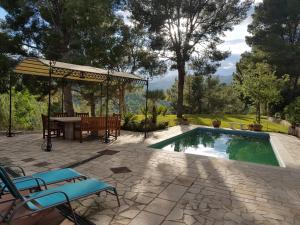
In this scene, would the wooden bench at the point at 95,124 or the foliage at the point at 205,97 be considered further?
the foliage at the point at 205,97

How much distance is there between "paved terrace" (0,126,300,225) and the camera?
4117 millimetres

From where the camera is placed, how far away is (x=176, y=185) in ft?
18.0

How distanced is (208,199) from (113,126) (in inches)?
251

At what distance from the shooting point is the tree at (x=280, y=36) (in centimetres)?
2519

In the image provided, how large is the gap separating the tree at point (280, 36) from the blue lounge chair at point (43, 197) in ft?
85.1

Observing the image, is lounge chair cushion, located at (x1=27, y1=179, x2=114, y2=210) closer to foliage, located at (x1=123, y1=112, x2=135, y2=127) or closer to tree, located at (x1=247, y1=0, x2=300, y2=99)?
foliage, located at (x1=123, y1=112, x2=135, y2=127)

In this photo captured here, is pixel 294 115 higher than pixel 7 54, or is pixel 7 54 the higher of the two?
pixel 7 54

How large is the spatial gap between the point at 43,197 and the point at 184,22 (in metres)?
19.0

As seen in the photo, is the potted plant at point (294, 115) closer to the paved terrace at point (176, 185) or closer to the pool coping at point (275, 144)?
the pool coping at point (275, 144)

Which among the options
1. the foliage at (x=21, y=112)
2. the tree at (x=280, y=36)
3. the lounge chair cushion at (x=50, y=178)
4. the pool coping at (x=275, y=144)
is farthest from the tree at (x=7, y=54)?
the tree at (x=280, y=36)

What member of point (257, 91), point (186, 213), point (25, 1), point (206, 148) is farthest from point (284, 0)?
point (186, 213)

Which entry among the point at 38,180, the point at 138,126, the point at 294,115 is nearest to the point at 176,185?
the point at 38,180

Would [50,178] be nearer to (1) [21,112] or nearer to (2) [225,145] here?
(2) [225,145]

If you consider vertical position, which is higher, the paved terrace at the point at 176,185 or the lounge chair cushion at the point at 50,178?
the lounge chair cushion at the point at 50,178
